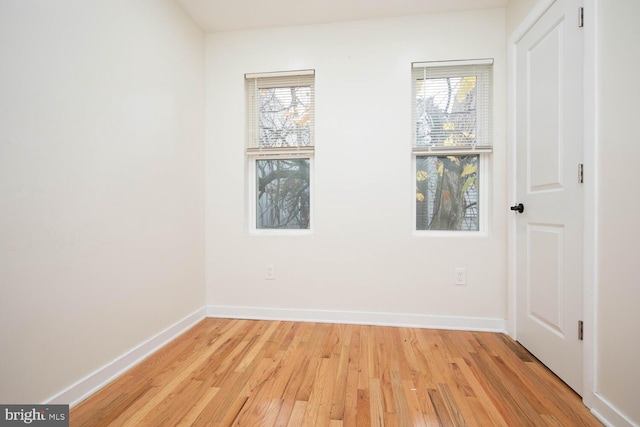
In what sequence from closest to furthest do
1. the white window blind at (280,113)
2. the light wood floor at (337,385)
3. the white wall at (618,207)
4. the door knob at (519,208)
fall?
the white wall at (618,207), the light wood floor at (337,385), the door knob at (519,208), the white window blind at (280,113)

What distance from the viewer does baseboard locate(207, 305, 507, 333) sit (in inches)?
88.4

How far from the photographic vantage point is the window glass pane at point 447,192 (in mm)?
2367

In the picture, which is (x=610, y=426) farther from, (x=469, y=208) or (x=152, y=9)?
(x=152, y=9)

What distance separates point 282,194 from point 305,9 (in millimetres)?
1479

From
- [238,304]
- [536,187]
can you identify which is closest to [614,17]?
[536,187]

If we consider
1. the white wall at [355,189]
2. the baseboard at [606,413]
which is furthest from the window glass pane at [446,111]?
the baseboard at [606,413]

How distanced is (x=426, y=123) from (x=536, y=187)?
0.93 metres

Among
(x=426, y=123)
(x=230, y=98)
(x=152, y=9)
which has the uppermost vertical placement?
(x=152, y=9)

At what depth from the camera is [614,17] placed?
48.7 inches

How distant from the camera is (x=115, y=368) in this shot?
1.61 metres

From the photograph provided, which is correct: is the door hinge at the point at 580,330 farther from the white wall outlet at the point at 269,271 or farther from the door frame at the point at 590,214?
the white wall outlet at the point at 269,271

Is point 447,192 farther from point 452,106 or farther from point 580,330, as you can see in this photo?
point 580,330

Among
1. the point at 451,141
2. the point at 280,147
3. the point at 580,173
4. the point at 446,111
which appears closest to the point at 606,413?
the point at 580,173

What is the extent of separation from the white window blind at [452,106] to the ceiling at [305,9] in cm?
40
